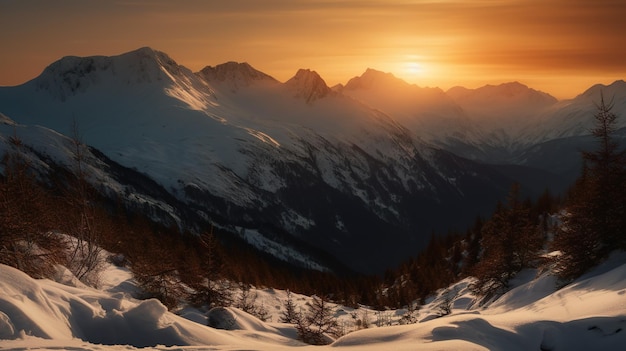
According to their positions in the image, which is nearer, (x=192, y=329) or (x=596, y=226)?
(x=192, y=329)

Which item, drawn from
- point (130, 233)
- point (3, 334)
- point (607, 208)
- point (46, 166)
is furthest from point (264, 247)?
point (3, 334)

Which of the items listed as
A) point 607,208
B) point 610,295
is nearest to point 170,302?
point 610,295

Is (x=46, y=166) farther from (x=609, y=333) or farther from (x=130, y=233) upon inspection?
(x=609, y=333)

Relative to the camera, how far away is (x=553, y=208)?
76.1 metres

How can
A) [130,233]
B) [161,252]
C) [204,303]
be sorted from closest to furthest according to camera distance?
[204,303]
[161,252]
[130,233]

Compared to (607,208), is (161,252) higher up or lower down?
lower down

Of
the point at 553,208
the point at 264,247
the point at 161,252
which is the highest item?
the point at 161,252

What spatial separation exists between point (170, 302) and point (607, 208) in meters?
23.5

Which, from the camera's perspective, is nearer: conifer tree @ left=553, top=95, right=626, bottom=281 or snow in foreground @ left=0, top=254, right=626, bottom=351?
snow in foreground @ left=0, top=254, right=626, bottom=351

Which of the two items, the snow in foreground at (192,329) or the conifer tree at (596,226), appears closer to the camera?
the snow in foreground at (192,329)

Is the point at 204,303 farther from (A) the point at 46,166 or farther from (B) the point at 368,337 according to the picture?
(A) the point at 46,166

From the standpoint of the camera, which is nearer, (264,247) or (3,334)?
(3,334)

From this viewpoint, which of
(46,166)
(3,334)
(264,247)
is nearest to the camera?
(3,334)

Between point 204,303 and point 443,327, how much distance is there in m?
16.9
